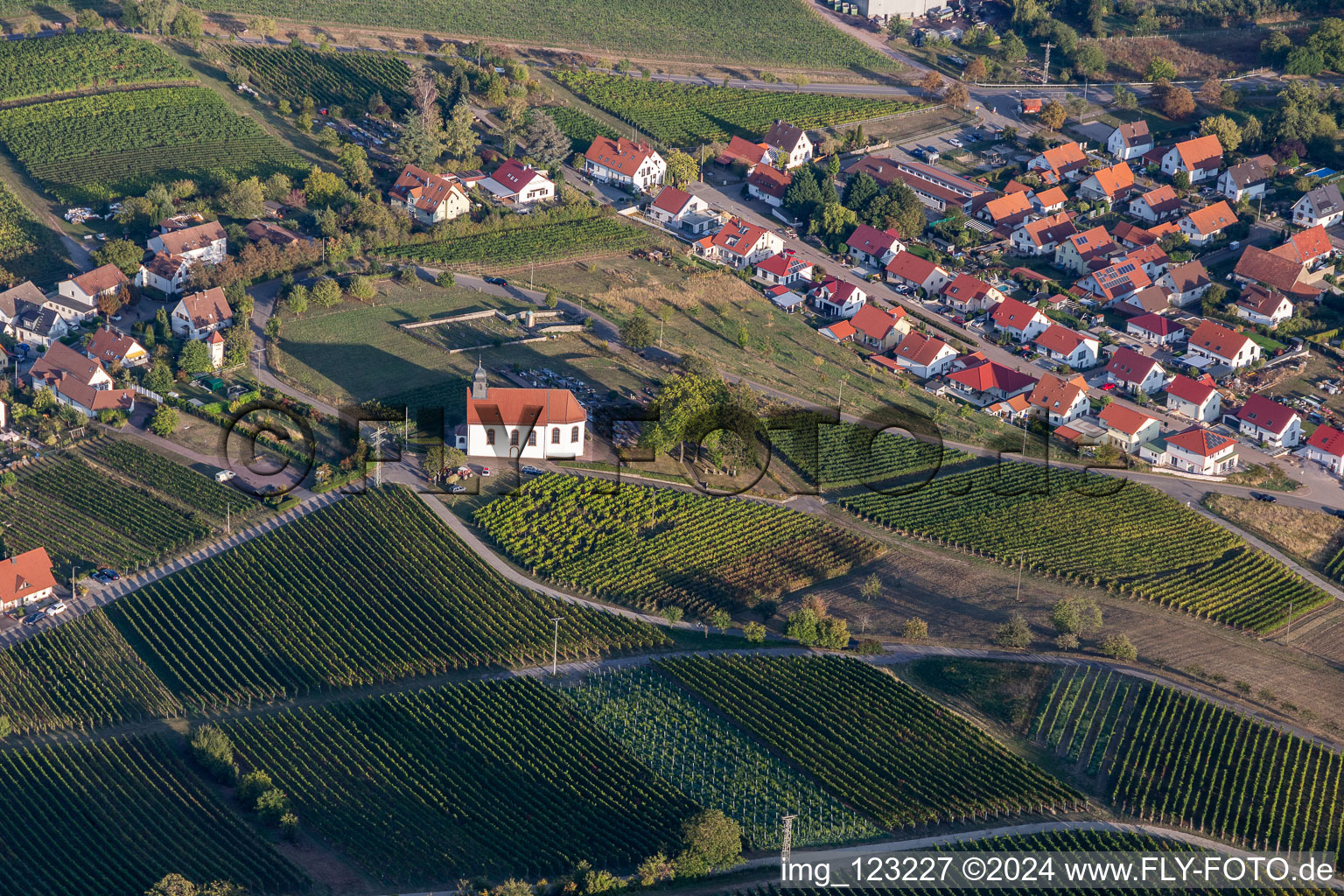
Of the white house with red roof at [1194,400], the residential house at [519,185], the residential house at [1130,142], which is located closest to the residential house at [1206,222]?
the residential house at [1130,142]

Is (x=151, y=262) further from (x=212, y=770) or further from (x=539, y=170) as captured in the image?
(x=212, y=770)

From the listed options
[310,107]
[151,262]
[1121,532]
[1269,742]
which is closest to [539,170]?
[310,107]

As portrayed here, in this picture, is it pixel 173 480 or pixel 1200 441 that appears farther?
pixel 1200 441

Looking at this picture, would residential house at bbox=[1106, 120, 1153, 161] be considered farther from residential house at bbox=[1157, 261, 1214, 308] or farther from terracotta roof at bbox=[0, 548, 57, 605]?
terracotta roof at bbox=[0, 548, 57, 605]

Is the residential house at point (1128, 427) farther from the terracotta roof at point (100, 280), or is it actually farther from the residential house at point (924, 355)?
the terracotta roof at point (100, 280)

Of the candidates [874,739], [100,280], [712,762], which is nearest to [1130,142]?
[874,739]

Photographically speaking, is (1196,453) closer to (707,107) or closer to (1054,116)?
(1054,116)

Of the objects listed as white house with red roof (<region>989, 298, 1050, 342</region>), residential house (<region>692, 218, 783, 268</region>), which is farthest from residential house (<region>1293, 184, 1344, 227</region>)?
residential house (<region>692, 218, 783, 268</region>)
